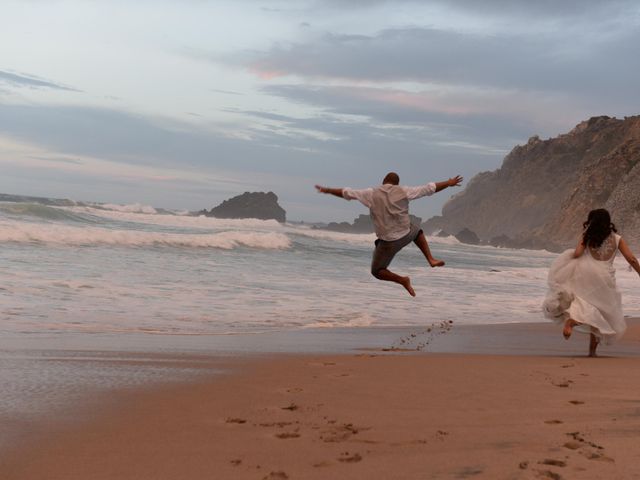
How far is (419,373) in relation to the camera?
633 centimetres

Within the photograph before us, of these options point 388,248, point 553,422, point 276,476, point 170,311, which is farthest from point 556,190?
point 276,476

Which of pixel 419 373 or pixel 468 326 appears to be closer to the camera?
pixel 419 373

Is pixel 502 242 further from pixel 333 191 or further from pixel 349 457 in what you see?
pixel 349 457

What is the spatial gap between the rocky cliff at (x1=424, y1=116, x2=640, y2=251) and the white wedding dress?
234 feet

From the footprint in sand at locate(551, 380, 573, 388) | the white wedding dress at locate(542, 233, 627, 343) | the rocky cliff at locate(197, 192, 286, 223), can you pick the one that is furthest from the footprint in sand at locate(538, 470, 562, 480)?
the rocky cliff at locate(197, 192, 286, 223)

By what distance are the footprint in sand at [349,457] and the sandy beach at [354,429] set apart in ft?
0.04

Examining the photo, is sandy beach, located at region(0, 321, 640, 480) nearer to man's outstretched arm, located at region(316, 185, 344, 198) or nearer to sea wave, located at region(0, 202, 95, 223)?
man's outstretched arm, located at region(316, 185, 344, 198)

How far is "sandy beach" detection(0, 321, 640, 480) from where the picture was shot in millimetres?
3570

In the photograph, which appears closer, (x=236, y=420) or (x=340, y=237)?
(x=236, y=420)

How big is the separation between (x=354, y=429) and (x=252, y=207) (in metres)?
105

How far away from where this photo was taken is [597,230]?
8352 millimetres

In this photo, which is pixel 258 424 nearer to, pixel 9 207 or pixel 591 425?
pixel 591 425

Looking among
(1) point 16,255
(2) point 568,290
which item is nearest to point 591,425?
(2) point 568,290

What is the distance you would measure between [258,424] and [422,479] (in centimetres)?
131
